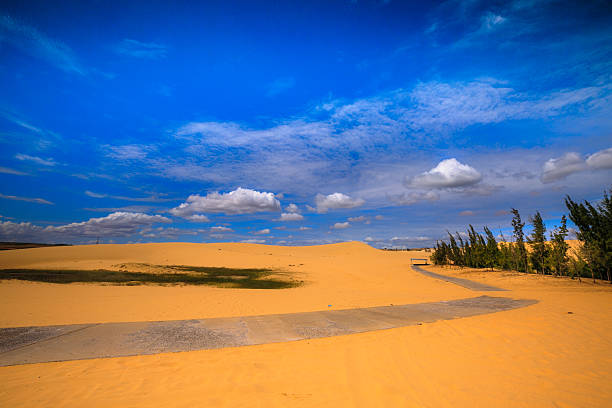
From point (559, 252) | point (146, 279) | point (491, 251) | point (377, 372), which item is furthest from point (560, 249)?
point (146, 279)

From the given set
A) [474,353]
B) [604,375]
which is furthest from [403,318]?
[604,375]

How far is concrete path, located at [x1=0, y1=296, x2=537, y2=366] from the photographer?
5512mm

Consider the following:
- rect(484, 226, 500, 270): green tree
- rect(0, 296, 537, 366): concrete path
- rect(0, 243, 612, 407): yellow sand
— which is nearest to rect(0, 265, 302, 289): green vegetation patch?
rect(0, 296, 537, 366): concrete path

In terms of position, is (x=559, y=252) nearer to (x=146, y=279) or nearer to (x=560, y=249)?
(x=560, y=249)

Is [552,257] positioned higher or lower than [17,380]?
higher

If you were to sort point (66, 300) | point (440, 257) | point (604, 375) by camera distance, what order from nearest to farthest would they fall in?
point (604, 375) < point (66, 300) < point (440, 257)

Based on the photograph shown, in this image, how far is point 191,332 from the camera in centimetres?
689

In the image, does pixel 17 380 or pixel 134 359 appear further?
pixel 134 359

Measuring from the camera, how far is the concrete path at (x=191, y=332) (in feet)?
18.1

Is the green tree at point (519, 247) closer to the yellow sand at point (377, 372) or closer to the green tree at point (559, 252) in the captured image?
the green tree at point (559, 252)

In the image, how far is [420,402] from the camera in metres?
3.58

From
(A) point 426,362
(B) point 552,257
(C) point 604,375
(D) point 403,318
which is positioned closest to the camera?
(C) point 604,375

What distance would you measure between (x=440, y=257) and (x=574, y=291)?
22358 millimetres

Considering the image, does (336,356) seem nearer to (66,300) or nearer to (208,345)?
(208,345)
